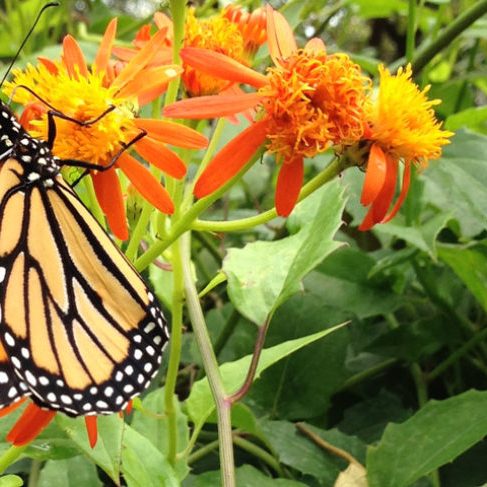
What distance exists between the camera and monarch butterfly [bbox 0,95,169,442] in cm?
70

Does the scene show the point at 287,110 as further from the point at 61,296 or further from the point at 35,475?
the point at 35,475

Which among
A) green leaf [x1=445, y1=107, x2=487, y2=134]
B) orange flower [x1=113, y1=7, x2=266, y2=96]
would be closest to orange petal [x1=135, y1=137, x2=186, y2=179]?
orange flower [x1=113, y1=7, x2=266, y2=96]

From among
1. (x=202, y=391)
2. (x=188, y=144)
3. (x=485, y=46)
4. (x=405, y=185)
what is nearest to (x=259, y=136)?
(x=188, y=144)

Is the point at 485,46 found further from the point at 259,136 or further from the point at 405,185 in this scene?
the point at 259,136

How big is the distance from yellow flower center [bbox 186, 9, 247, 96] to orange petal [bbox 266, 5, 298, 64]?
0.05 meters

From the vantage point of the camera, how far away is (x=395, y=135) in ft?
Answer: 2.27

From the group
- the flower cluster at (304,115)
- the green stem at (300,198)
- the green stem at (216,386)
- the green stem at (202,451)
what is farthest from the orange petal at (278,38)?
the green stem at (202,451)

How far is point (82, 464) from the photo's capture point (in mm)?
808

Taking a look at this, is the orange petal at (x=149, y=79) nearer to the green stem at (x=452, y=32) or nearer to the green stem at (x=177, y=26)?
the green stem at (x=177, y=26)

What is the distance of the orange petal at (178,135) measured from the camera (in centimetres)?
64

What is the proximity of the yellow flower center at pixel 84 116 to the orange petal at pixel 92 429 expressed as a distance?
20cm

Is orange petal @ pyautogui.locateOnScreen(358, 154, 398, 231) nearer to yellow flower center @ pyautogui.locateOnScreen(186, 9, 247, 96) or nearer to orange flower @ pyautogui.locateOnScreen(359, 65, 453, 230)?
orange flower @ pyautogui.locateOnScreen(359, 65, 453, 230)

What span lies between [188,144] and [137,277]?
0.13 metres

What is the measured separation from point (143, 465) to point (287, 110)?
32cm
